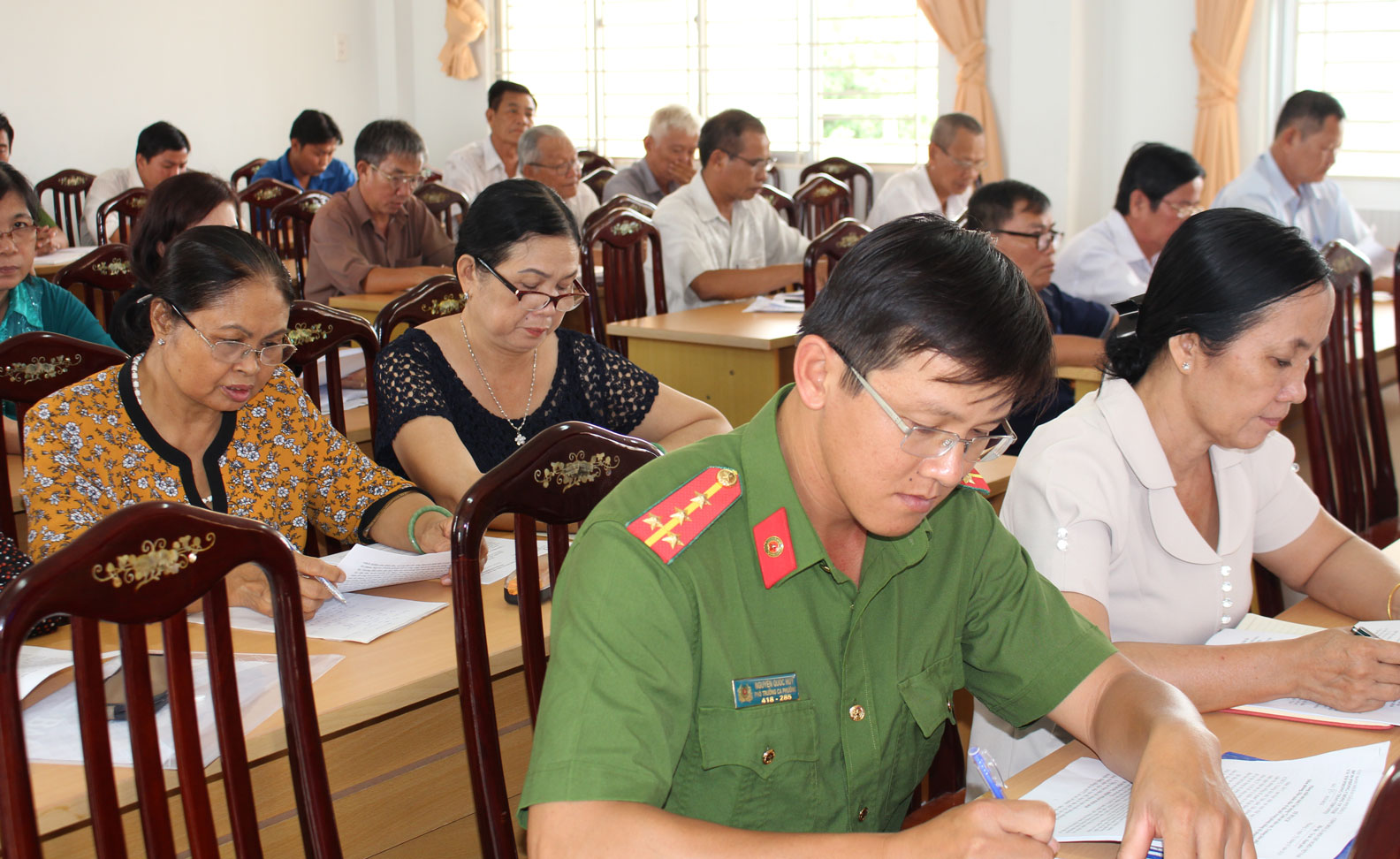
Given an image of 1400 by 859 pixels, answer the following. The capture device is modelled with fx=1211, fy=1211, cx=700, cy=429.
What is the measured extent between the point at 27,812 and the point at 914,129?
6.25 metres

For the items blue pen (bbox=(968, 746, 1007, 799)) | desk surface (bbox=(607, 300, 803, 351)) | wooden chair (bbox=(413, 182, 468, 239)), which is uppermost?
wooden chair (bbox=(413, 182, 468, 239))

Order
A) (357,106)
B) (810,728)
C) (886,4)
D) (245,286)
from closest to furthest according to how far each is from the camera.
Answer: (810,728), (245,286), (886,4), (357,106)

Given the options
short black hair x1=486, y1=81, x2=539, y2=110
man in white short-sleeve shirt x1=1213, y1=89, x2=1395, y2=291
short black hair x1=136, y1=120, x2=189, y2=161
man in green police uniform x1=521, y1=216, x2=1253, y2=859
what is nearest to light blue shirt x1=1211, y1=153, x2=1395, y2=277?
man in white short-sleeve shirt x1=1213, y1=89, x2=1395, y2=291

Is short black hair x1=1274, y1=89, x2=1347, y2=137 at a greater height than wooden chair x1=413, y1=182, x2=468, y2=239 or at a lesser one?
greater

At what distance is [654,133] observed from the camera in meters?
5.77

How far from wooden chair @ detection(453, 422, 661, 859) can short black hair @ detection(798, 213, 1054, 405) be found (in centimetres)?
42

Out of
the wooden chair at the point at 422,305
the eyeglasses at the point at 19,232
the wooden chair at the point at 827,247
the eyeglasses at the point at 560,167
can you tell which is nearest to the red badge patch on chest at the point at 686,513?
the wooden chair at the point at 422,305

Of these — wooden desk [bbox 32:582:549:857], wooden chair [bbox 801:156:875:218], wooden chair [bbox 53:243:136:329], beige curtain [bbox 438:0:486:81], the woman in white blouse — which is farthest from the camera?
beige curtain [bbox 438:0:486:81]

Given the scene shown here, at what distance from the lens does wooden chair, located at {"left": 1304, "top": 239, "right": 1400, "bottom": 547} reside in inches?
96.8

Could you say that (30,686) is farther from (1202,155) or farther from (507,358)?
(1202,155)

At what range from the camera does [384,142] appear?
419 cm

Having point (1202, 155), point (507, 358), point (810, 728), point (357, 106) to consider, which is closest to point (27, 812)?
point (810, 728)

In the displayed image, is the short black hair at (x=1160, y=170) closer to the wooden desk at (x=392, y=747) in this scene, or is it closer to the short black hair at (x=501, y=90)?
the wooden desk at (x=392, y=747)

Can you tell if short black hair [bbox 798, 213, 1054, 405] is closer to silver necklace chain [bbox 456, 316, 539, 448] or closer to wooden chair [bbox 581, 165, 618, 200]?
silver necklace chain [bbox 456, 316, 539, 448]
